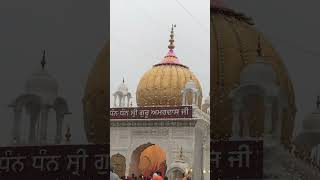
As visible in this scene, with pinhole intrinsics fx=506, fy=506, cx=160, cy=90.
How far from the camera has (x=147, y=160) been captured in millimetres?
16312

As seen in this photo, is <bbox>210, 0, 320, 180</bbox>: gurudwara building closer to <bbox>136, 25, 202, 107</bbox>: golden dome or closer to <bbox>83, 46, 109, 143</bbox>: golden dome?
<bbox>83, 46, 109, 143</bbox>: golden dome

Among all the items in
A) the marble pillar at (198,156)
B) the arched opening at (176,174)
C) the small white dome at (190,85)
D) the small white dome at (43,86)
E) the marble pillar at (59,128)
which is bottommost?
the arched opening at (176,174)

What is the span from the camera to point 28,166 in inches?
156

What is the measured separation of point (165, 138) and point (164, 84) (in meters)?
1.60

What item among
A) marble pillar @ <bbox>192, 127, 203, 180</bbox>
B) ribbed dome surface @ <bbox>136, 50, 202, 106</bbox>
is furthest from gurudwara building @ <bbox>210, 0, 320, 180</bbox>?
ribbed dome surface @ <bbox>136, 50, 202, 106</bbox>

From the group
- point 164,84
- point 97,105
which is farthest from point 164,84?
point 97,105

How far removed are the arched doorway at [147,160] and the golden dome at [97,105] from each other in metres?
11.1

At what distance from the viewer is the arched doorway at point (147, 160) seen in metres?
15.5

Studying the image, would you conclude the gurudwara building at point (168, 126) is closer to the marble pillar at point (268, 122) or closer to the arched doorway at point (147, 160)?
the arched doorway at point (147, 160)

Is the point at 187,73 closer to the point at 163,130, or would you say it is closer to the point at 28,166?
the point at 163,130

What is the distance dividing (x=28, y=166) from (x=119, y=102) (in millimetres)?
12505

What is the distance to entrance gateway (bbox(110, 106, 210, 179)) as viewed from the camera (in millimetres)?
14238

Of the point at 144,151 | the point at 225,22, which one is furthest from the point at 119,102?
the point at 225,22

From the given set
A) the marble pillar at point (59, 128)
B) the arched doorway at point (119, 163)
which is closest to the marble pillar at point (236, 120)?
the marble pillar at point (59, 128)
